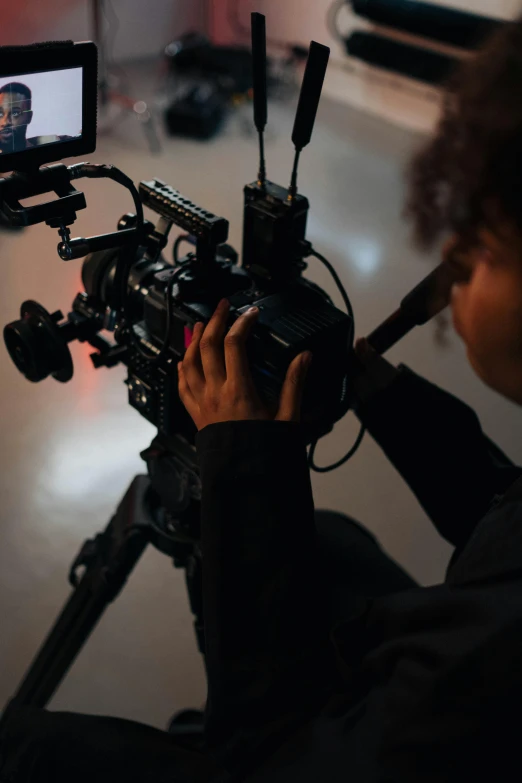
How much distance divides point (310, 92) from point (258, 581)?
494 millimetres

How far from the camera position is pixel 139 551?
101 cm

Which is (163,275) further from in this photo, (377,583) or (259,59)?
(377,583)

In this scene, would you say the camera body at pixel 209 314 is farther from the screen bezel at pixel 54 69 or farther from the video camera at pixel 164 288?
the screen bezel at pixel 54 69

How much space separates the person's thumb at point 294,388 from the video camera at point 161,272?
0.02 metres

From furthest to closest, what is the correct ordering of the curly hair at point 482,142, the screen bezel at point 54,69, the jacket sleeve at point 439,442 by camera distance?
the jacket sleeve at point 439,442
the screen bezel at point 54,69
the curly hair at point 482,142

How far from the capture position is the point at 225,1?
401cm

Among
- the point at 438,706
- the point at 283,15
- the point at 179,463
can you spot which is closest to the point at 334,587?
the point at 179,463

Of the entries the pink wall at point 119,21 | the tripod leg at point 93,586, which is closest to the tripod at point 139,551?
the tripod leg at point 93,586

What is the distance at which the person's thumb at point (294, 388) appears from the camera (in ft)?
2.09

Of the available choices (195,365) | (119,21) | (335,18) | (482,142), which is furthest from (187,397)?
(119,21)

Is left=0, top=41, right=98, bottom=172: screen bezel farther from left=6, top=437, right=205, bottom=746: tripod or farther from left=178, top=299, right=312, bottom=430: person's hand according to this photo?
left=6, top=437, right=205, bottom=746: tripod

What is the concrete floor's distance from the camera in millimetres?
1206

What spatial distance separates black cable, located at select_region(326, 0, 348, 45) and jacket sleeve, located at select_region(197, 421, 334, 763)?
3437 mm

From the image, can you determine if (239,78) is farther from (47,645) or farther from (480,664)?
(480,664)
